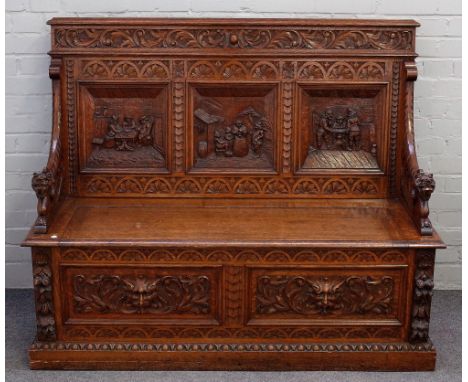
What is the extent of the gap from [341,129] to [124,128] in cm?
95

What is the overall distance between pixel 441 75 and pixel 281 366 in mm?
1540

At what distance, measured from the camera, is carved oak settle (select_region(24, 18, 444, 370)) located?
2873mm

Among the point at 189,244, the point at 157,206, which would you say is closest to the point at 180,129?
the point at 157,206

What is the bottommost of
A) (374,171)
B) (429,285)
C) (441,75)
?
(429,285)

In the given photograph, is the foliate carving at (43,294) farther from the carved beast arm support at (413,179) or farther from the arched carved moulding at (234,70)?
the carved beast arm support at (413,179)

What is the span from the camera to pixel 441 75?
3465 mm

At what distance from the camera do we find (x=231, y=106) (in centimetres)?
327

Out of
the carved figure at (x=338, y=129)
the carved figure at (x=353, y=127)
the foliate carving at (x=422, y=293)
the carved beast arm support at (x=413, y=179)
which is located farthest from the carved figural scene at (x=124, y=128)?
the foliate carving at (x=422, y=293)

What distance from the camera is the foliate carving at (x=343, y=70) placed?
3.20m

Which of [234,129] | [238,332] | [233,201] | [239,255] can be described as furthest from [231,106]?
[238,332]

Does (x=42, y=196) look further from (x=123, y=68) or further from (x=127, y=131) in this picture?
(x=123, y=68)

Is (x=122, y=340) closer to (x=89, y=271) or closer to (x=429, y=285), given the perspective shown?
(x=89, y=271)

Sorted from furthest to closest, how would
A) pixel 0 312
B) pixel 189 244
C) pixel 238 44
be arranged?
pixel 238 44 → pixel 189 244 → pixel 0 312

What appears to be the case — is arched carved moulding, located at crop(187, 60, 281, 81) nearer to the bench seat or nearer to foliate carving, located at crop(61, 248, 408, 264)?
the bench seat
